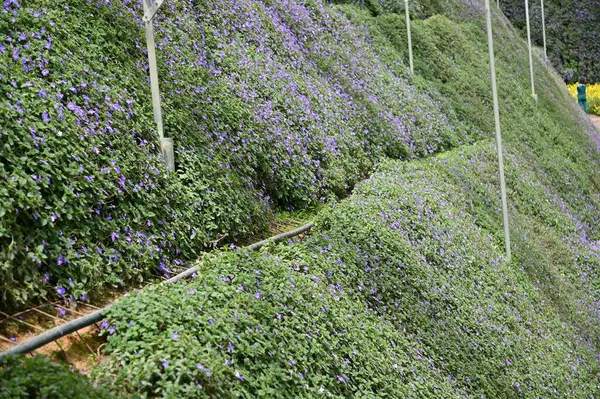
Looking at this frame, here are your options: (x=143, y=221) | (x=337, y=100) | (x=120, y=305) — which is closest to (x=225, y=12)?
(x=337, y=100)

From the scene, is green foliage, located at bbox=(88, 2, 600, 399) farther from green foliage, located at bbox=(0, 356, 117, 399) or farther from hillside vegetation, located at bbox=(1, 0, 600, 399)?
green foliage, located at bbox=(0, 356, 117, 399)

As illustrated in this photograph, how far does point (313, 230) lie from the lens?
7.64 m

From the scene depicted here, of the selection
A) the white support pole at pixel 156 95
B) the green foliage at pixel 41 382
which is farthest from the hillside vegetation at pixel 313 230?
the green foliage at pixel 41 382

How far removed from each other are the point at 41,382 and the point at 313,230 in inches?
165

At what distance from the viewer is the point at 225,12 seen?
1057cm

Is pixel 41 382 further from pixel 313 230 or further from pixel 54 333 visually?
pixel 313 230

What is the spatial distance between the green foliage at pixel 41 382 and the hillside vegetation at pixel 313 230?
0.28 metres

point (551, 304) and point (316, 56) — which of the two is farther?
point (316, 56)

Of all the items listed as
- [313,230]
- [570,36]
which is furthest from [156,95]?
[570,36]

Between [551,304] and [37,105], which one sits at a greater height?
[37,105]

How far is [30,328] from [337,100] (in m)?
7.85

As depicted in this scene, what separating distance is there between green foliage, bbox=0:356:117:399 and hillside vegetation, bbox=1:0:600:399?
0.91 feet

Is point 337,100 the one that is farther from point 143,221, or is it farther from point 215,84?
point 143,221

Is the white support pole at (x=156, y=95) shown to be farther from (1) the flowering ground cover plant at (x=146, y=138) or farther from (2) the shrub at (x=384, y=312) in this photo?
(2) the shrub at (x=384, y=312)
